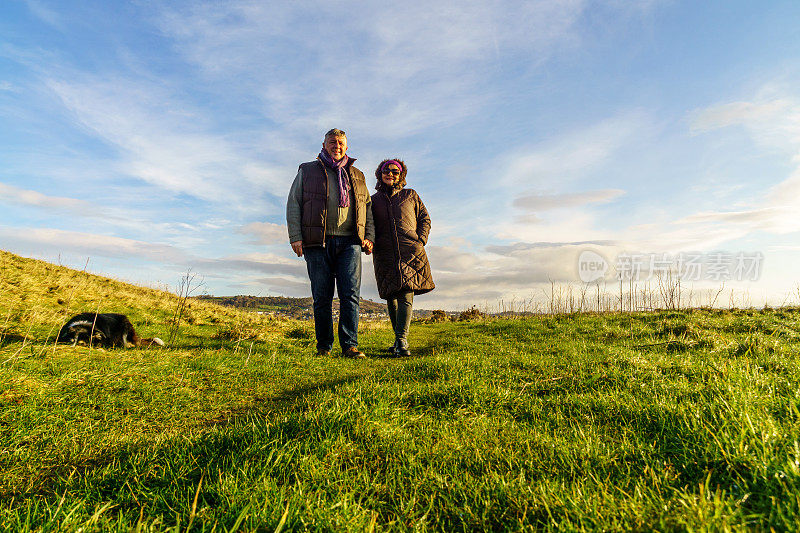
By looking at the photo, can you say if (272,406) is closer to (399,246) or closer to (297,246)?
(297,246)

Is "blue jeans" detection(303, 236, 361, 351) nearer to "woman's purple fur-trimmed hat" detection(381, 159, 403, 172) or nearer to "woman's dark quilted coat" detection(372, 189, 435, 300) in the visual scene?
"woman's dark quilted coat" detection(372, 189, 435, 300)

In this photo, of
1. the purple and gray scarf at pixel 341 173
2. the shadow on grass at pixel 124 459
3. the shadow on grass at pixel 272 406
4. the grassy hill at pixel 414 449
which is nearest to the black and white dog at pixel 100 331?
the grassy hill at pixel 414 449

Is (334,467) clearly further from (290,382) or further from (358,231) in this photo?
(358,231)

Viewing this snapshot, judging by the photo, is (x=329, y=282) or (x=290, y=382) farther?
(x=329, y=282)

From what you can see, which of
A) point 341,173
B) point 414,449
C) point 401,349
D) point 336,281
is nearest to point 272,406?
point 414,449

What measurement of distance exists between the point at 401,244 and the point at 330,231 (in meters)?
1.31

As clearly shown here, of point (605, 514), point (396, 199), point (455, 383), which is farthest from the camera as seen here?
point (396, 199)

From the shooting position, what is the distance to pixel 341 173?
22.1 ft

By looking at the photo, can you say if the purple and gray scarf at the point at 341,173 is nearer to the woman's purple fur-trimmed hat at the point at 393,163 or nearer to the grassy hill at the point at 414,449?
the woman's purple fur-trimmed hat at the point at 393,163

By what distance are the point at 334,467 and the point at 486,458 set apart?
0.83 m

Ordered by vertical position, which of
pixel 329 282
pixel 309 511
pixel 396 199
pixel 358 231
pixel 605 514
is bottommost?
pixel 309 511

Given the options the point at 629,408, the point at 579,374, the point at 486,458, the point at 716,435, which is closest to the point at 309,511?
the point at 486,458

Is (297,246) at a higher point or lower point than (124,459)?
higher

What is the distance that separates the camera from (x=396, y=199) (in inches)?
285
